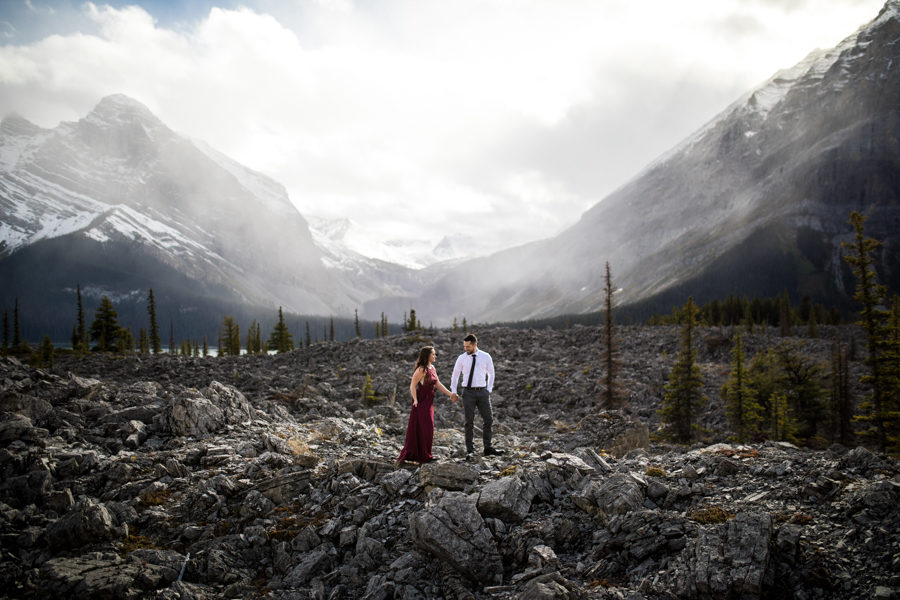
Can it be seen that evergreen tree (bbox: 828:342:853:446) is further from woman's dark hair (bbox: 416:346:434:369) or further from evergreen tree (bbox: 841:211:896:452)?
woman's dark hair (bbox: 416:346:434:369)

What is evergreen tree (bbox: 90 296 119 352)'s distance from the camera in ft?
213

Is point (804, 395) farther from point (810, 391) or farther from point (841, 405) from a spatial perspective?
point (841, 405)

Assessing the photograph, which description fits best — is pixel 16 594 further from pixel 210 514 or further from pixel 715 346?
pixel 715 346

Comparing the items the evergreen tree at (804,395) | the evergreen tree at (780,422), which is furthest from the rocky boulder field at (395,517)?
the evergreen tree at (804,395)

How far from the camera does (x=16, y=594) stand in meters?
7.84

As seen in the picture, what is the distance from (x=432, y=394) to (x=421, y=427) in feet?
3.39

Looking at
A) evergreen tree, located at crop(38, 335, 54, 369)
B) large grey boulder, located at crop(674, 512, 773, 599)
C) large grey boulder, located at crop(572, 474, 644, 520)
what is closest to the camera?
large grey boulder, located at crop(674, 512, 773, 599)

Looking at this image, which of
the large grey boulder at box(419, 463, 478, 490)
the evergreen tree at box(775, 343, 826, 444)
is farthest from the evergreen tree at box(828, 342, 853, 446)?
the large grey boulder at box(419, 463, 478, 490)

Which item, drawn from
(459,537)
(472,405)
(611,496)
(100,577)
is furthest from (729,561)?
(100,577)

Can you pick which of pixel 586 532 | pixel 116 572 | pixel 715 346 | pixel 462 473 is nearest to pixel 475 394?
pixel 462 473

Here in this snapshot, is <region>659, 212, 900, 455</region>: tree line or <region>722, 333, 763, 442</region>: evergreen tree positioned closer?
<region>659, 212, 900, 455</region>: tree line

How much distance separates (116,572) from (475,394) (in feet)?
29.8

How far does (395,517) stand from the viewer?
10297 millimetres

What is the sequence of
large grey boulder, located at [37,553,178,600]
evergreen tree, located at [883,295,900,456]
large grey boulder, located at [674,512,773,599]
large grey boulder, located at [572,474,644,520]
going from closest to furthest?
large grey boulder, located at [674,512,773,599]
large grey boulder, located at [37,553,178,600]
large grey boulder, located at [572,474,644,520]
evergreen tree, located at [883,295,900,456]
